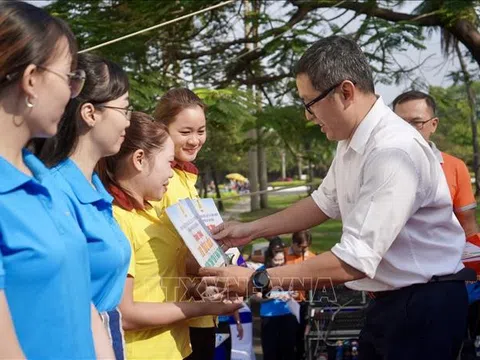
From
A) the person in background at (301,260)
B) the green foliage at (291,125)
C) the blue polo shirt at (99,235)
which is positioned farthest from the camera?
the green foliage at (291,125)

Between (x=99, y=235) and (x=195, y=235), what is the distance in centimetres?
77

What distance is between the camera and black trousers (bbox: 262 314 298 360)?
20.4 ft

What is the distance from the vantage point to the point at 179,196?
10.5ft

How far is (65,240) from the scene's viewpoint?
1.58m

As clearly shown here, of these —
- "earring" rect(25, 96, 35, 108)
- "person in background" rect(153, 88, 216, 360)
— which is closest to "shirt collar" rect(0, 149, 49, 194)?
"earring" rect(25, 96, 35, 108)

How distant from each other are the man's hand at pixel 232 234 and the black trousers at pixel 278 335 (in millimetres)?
3063

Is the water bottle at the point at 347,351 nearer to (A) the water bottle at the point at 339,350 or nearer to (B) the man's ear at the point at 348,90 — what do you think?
(A) the water bottle at the point at 339,350

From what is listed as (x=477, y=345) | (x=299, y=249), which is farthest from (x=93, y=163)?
(x=299, y=249)

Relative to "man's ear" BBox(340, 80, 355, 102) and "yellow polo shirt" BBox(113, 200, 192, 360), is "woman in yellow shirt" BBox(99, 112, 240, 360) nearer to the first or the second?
"yellow polo shirt" BBox(113, 200, 192, 360)

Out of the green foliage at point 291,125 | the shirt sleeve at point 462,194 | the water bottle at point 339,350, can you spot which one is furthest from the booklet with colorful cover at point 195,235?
the green foliage at point 291,125

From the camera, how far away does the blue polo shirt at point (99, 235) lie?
75.1 inches

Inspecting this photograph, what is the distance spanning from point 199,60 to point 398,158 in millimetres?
9781

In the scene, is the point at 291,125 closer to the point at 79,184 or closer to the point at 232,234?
the point at 232,234

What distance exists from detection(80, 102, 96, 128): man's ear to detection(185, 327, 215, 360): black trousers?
134 centimetres
